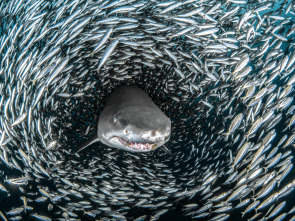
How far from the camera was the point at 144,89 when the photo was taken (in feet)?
25.5

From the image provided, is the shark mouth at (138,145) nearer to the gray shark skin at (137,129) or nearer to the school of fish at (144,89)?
the gray shark skin at (137,129)

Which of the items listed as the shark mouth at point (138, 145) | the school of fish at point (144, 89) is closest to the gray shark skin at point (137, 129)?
the shark mouth at point (138, 145)

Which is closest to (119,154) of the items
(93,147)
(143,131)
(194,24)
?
(93,147)

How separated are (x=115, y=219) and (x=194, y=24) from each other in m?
6.37

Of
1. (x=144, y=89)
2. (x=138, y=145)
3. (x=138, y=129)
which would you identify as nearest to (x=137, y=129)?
(x=138, y=129)

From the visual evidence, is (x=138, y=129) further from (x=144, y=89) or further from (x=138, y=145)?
(x=144, y=89)

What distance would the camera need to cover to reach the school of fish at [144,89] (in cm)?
429

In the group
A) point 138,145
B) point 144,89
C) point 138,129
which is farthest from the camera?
point 144,89

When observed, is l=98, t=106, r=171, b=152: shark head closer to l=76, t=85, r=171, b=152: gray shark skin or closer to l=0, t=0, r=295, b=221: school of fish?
l=76, t=85, r=171, b=152: gray shark skin

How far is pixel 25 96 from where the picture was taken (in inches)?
171

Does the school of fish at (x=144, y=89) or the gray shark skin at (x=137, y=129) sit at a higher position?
the school of fish at (x=144, y=89)

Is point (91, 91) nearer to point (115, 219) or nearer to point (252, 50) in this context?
point (115, 219)

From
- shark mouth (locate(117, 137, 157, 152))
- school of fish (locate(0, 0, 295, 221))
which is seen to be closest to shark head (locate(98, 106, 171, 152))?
shark mouth (locate(117, 137, 157, 152))

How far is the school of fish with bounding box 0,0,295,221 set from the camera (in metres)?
4.29
